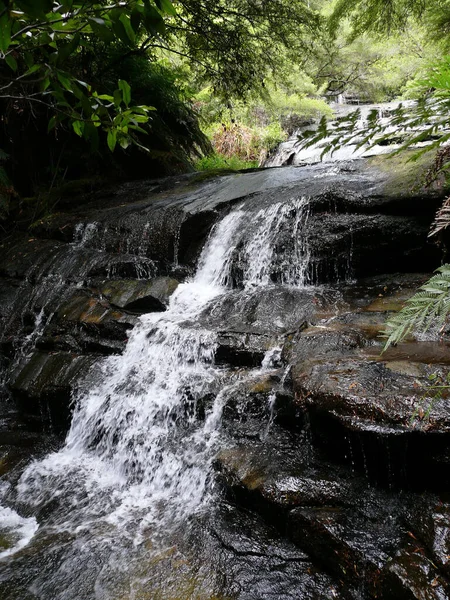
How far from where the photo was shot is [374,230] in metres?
5.31

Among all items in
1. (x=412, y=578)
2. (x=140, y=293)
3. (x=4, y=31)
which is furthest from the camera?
(x=140, y=293)

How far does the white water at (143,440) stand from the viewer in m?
3.28

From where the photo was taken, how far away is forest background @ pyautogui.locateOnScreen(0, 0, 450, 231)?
161 cm

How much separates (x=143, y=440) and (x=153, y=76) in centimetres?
875

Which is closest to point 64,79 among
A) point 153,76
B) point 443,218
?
point 443,218

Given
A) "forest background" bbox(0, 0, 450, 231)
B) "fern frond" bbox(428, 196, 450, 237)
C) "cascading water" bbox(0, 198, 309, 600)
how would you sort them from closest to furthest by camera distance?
"forest background" bbox(0, 0, 450, 231)
"fern frond" bbox(428, 196, 450, 237)
"cascading water" bbox(0, 198, 309, 600)

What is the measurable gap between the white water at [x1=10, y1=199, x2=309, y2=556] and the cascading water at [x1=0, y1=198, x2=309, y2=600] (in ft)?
0.03

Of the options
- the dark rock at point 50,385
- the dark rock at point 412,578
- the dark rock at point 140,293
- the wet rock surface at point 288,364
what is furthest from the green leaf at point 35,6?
the dark rock at point 140,293

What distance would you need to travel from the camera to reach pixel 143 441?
3848 millimetres

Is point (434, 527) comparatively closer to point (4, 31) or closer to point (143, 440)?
point (143, 440)

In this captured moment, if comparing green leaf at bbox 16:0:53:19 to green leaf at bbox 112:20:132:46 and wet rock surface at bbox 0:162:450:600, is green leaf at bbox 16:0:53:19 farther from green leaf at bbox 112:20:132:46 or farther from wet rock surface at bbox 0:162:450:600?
wet rock surface at bbox 0:162:450:600

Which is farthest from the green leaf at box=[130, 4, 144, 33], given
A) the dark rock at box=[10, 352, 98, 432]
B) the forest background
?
the dark rock at box=[10, 352, 98, 432]

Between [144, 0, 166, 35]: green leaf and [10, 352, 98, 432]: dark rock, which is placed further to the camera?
[10, 352, 98, 432]: dark rock

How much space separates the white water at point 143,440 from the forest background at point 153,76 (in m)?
2.35
